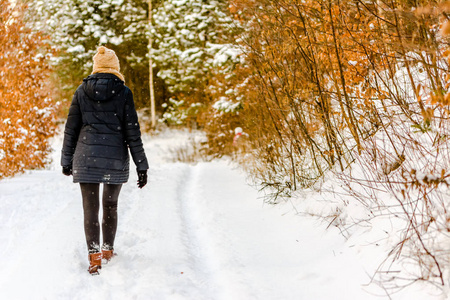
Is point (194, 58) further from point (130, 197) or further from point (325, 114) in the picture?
point (325, 114)

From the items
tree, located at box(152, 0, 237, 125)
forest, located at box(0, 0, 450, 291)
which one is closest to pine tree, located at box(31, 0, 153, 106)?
forest, located at box(0, 0, 450, 291)

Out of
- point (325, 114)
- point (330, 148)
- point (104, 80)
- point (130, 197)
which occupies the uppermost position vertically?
point (104, 80)

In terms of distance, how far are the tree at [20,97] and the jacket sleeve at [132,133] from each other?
252 inches

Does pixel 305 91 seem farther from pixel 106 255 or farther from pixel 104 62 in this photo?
pixel 106 255

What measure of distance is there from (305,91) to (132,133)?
2.54 meters

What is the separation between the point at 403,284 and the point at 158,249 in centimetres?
268

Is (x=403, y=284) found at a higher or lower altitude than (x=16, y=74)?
lower

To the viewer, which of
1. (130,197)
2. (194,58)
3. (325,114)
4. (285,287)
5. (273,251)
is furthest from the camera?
(194,58)

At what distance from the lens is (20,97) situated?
932 cm

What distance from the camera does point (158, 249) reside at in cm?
443

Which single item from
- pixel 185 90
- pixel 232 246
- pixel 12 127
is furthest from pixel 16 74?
pixel 185 90

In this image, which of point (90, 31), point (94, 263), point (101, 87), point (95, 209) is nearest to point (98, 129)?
point (101, 87)

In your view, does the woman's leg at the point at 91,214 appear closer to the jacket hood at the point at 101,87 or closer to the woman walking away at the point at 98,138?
the woman walking away at the point at 98,138

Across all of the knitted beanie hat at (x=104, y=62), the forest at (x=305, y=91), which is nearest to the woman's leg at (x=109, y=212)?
→ the knitted beanie hat at (x=104, y=62)
